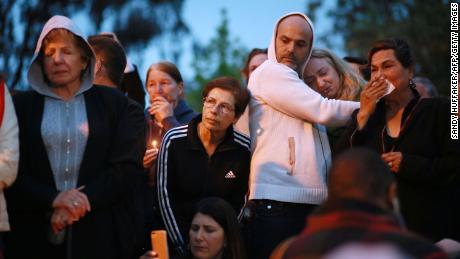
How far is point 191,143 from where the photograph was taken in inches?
280

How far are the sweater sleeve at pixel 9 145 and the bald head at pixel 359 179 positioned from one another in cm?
236

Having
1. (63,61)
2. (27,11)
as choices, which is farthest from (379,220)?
(27,11)

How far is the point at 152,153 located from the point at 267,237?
4.41ft

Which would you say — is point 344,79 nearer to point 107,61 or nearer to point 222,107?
point 222,107

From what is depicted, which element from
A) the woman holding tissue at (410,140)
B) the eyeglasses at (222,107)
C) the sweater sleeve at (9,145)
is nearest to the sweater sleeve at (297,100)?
the woman holding tissue at (410,140)

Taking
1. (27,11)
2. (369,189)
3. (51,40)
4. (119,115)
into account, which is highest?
(27,11)

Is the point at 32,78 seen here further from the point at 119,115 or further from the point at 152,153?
the point at 152,153

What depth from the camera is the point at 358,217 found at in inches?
166

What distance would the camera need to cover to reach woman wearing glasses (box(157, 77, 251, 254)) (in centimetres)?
706

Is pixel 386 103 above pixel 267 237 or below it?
above

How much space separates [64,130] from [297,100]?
172 centimetres

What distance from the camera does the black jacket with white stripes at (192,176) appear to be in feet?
23.1

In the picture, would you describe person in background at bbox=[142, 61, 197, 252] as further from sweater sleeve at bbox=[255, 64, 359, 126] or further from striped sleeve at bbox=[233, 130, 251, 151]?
sweater sleeve at bbox=[255, 64, 359, 126]

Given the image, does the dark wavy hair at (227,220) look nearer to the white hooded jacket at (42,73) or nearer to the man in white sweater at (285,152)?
the man in white sweater at (285,152)
